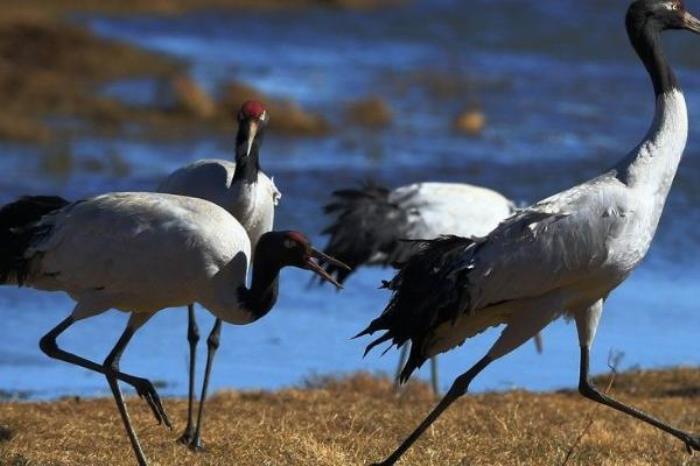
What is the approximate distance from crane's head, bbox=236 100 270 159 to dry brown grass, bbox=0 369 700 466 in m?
1.32

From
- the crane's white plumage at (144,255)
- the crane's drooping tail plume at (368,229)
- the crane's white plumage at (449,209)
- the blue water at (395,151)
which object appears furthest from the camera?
the blue water at (395,151)

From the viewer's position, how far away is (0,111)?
19031mm

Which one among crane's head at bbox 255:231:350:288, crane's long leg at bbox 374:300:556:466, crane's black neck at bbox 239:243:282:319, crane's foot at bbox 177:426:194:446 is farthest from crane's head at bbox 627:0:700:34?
crane's foot at bbox 177:426:194:446

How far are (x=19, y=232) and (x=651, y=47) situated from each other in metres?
2.83

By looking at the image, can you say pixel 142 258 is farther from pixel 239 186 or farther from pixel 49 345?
pixel 239 186

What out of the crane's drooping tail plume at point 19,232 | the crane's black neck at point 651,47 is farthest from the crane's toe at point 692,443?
the crane's drooping tail plume at point 19,232

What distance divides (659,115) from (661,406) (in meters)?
2.50

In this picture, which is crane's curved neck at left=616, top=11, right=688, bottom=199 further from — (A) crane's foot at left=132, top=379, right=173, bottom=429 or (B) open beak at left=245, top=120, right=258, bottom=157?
(A) crane's foot at left=132, top=379, right=173, bottom=429

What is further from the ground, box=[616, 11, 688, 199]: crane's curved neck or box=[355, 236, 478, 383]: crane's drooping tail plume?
box=[616, 11, 688, 199]: crane's curved neck

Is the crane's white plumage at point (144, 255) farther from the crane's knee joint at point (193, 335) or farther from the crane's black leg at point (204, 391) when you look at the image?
the crane's knee joint at point (193, 335)

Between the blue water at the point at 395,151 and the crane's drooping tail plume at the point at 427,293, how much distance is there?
322 centimetres

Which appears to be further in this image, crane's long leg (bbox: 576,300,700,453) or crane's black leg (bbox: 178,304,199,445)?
crane's black leg (bbox: 178,304,199,445)

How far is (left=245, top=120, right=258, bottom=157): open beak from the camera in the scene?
28.4 feet

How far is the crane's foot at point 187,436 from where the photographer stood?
329 inches
